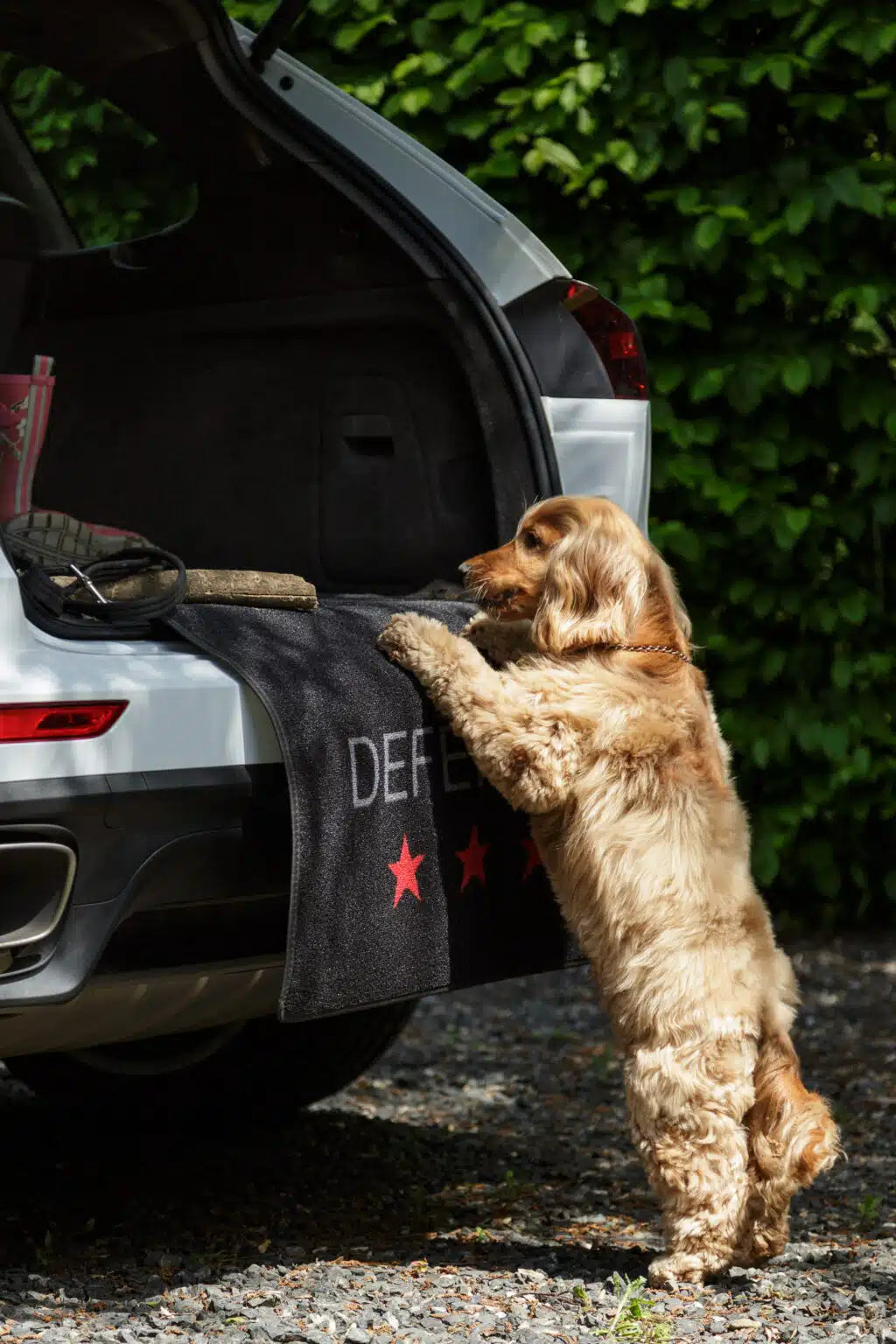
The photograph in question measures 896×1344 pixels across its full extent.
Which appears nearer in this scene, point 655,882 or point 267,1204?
point 655,882

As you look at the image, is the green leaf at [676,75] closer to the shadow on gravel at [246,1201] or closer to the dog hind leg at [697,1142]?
the shadow on gravel at [246,1201]

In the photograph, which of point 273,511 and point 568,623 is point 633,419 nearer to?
point 568,623

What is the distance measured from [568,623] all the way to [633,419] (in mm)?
674

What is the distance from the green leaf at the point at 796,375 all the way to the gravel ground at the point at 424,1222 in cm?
217

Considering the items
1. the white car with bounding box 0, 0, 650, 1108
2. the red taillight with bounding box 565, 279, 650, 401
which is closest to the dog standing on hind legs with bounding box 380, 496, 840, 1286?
the white car with bounding box 0, 0, 650, 1108

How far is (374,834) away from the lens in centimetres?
333

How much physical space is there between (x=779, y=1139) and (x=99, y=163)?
13.6 feet

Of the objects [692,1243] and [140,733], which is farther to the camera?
[692,1243]

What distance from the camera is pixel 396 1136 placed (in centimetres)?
494

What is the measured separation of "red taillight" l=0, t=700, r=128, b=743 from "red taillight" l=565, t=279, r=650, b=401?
62.7 inches

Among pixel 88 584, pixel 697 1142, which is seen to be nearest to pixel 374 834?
pixel 88 584

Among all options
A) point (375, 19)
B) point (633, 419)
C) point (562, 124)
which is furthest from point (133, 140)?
point (633, 419)

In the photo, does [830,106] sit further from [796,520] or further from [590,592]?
[590,592]

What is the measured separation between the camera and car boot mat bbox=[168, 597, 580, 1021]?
3215 mm
